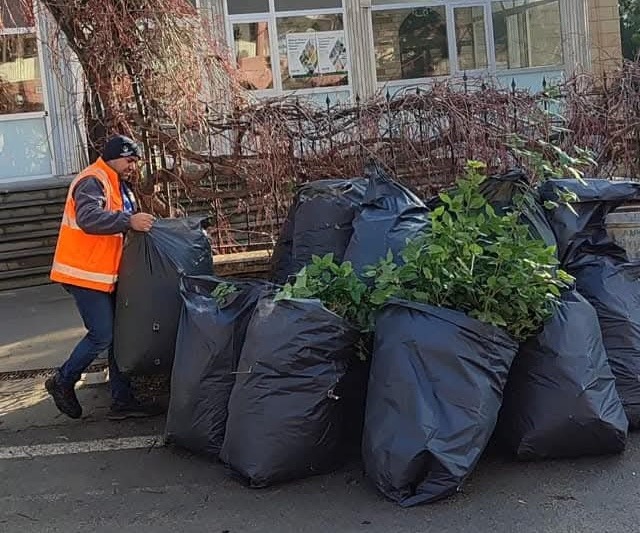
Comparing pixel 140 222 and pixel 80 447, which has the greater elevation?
pixel 140 222

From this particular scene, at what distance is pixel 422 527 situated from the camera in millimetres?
3332

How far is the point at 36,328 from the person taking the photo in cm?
697

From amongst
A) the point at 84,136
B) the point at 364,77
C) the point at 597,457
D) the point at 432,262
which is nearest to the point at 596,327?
the point at 597,457

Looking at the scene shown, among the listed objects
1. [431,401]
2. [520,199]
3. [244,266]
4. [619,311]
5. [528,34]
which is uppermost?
[528,34]

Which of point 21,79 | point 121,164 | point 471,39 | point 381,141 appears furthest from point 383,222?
point 471,39

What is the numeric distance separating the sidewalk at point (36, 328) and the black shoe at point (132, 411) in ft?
4.06

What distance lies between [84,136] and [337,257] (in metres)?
2.65

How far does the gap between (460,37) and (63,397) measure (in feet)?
31.2

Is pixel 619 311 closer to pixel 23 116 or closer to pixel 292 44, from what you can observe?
pixel 23 116

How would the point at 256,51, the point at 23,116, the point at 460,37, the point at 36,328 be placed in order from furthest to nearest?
1. the point at 460,37
2. the point at 256,51
3. the point at 23,116
4. the point at 36,328

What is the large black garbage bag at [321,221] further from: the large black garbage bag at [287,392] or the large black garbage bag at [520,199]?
the large black garbage bag at [287,392]

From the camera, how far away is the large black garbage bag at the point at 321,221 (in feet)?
16.0

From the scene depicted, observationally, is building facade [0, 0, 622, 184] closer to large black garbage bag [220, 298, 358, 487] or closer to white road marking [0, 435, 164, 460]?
white road marking [0, 435, 164, 460]

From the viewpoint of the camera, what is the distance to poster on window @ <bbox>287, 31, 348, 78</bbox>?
11891 millimetres
